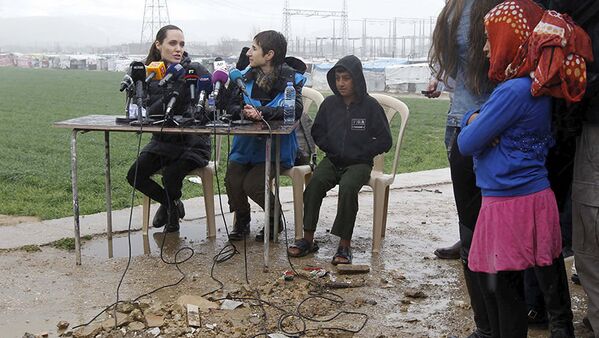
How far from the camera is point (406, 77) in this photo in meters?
50.1

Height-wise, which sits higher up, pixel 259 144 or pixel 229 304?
pixel 259 144

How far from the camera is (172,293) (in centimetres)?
468

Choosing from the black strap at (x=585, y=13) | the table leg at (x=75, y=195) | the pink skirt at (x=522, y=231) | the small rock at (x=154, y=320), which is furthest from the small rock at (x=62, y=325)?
the black strap at (x=585, y=13)

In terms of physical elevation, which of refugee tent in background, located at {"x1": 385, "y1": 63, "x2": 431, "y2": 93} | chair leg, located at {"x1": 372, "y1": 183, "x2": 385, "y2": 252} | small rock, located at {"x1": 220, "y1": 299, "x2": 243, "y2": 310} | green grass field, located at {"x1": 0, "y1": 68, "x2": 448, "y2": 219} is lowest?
refugee tent in background, located at {"x1": 385, "y1": 63, "x2": 431, "y2": 93}

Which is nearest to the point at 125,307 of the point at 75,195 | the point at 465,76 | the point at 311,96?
the point at 75,195

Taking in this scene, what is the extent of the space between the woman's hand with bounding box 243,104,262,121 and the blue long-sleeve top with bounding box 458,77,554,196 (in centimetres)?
236

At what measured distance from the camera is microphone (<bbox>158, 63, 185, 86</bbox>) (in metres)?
5.24

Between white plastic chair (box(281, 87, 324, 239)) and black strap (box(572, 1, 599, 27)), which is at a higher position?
black strap (box(572, 1, 599, 27))

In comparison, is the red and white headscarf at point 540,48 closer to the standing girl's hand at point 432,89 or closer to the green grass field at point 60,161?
the standing girl's hand at point 432,89

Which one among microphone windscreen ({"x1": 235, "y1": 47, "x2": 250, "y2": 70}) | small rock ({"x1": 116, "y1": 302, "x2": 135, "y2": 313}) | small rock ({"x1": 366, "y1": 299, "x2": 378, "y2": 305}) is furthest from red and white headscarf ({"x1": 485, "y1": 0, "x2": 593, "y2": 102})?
microphone windscreen ({"x1": 235, "y1": 47, "x2": 250, "y2": 70})

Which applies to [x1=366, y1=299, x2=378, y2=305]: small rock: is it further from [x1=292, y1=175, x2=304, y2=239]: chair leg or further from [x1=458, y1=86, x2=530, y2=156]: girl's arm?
[x1=458, y1=86, x2=530, y2=156]: girl's arm

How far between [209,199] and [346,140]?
1.23 m

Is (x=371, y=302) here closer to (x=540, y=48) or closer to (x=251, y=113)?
(x=251, y=113)

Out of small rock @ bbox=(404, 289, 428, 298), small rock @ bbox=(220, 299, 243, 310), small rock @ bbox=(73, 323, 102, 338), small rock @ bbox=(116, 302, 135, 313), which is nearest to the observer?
small rock @ bbox=(73, 323, 102, 338)
